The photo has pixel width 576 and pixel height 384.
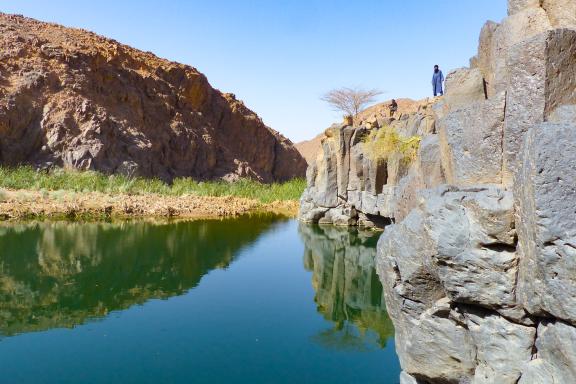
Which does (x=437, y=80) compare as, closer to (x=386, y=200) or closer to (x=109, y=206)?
(x=386, y=200)

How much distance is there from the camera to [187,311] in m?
7.82

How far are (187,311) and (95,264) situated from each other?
162 inches

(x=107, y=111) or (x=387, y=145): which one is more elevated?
(x=107, y=111)

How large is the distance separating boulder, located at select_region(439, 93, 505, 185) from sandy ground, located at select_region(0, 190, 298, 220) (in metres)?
16.2

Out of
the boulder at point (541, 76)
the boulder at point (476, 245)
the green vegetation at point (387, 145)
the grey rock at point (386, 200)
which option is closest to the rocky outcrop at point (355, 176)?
the grey rock at point (386, 200)

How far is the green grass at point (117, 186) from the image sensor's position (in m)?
21.9

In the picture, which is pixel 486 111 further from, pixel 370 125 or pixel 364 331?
pixel 370 125

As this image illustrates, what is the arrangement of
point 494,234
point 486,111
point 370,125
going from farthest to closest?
point 370,125
point 486,111
point 494,234

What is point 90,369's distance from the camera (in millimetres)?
5477

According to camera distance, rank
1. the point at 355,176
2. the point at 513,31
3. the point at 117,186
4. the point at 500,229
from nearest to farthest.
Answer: the point at 500,229 < the point at 513,31 < the point at 355,176 < the point at 117,186

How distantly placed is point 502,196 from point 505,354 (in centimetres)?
111

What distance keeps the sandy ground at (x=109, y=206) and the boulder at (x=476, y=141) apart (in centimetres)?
1617

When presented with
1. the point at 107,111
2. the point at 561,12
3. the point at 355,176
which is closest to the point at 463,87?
the point at 561,12

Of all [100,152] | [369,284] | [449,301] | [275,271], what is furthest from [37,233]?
[100,152]
